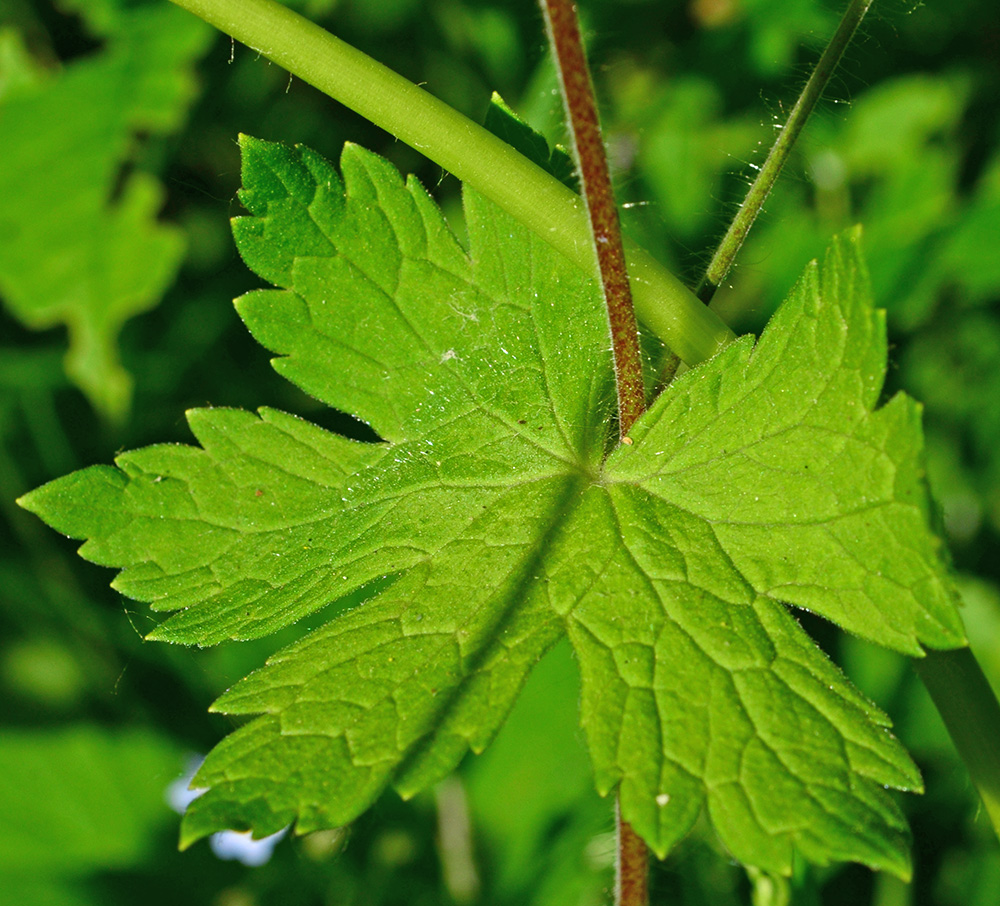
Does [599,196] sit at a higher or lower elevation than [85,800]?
higher

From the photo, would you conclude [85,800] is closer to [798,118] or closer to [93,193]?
[93,193]

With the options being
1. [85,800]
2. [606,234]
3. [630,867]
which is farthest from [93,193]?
[630,867]

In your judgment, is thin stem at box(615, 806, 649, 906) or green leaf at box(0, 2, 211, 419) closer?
thin stem at box(615, 806, 649, 906)

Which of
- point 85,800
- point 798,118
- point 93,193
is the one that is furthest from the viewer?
point 85,800

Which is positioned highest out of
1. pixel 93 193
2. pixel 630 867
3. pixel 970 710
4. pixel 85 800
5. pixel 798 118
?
pixel 798 118

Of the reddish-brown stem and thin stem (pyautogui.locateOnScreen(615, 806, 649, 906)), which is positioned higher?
the reddish-brown stem

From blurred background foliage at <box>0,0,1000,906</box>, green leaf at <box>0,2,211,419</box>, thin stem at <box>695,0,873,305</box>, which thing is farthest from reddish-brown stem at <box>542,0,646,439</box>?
green leaf at <box>0,2,211,419</box>

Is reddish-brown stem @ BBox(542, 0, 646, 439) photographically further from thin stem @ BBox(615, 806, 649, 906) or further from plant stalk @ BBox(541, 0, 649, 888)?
thin stem @ BBox(615, 806, 649, 906)

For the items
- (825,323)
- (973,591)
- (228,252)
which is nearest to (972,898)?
(973,591)
